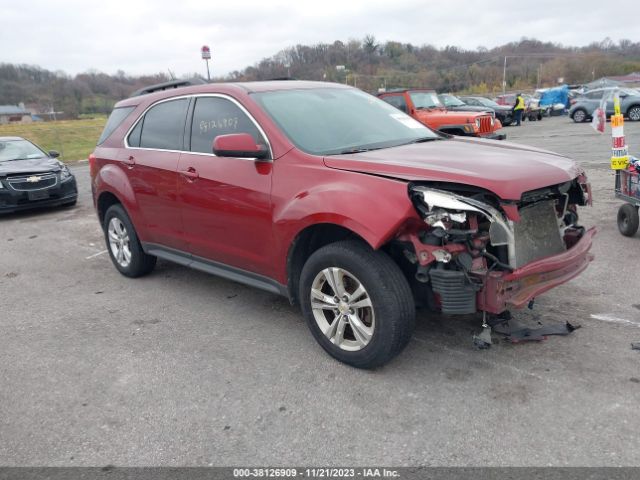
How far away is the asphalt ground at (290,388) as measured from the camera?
2709 millimetres

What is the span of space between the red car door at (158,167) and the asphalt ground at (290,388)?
2.24 ft

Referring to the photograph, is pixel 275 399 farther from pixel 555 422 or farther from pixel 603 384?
pixel 603 384

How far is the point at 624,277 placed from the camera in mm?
4801

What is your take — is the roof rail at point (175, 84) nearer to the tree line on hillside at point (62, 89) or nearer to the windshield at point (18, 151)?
the windshield at point (18, 151)

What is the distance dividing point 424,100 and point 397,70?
65973 millimetres

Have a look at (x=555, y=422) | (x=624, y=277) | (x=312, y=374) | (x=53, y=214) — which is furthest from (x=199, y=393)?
(x=53, y=214)

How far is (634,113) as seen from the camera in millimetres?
22875

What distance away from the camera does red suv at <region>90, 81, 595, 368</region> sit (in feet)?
10.0

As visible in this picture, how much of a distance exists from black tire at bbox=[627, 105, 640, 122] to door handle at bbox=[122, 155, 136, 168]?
943 inches

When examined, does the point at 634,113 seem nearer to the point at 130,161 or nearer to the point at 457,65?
the point at 130,161

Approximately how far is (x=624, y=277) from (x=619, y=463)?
9.21 feet

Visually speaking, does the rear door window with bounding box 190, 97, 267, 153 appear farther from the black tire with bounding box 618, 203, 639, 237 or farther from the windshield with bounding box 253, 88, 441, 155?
the black tire with bounding box 618, 203, 639, 237

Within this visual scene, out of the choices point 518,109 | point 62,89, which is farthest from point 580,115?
point 62,89

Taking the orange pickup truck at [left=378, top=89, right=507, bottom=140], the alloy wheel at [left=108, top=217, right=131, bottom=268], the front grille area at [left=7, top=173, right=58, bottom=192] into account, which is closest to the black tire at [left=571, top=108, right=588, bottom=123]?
the orange pickup truck at [left=378, top=89, right=507, bottom=140]
